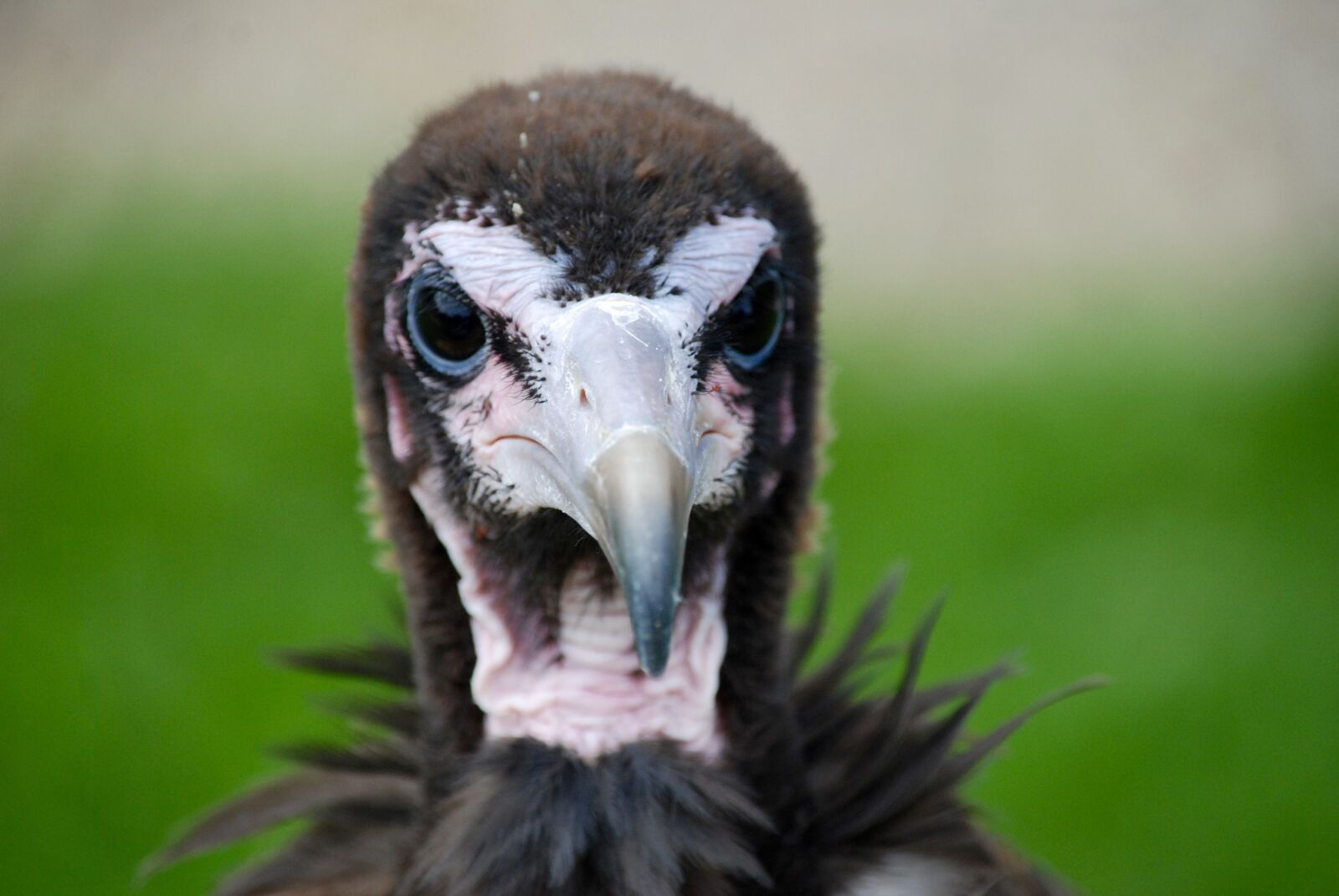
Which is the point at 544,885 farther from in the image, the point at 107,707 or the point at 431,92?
the point at 431,92

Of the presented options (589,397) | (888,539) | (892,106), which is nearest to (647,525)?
(589,397)

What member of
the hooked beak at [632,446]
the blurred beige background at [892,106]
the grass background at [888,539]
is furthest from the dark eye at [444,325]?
the blurred beige background at [892,106]

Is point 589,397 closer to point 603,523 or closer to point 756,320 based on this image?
point 603,523

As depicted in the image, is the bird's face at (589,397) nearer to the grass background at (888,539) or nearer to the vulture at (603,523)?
the vulture at (603,523)

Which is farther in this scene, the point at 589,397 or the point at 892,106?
the point at 892,106

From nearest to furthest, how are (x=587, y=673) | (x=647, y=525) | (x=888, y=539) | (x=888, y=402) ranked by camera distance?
(x=647, y=525), (x=587, y=673), (x=888, y=539), (x=888, y=402)

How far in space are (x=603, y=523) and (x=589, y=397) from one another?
0.54 feet

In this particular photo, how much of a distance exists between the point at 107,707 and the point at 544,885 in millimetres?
2856

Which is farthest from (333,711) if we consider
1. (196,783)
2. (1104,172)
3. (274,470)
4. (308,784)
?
(1104,172)

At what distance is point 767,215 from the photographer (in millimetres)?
2123

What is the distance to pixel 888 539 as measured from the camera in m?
4.90

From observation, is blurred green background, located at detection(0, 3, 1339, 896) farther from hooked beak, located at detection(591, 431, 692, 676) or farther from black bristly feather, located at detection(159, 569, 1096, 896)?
hooked beak, located at detection(591, 431, 692, 676)

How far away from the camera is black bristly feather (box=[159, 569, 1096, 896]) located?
1.99 metres

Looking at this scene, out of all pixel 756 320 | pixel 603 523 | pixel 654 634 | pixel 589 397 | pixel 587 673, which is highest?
pixel 756 320
